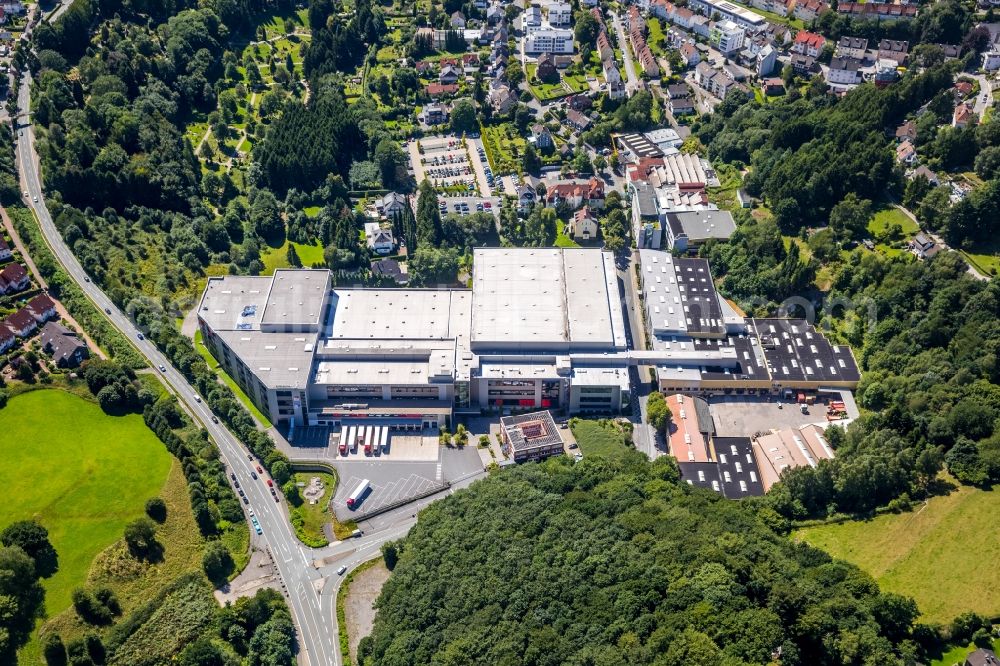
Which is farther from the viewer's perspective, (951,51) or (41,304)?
(951,51)

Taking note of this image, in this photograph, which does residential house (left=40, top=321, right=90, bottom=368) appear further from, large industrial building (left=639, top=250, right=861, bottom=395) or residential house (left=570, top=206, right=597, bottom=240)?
large industrial building (left=639, top=250, right=861, bottom=395)

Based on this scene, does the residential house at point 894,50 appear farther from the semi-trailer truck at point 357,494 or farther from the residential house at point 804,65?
the semi-trailer truck at point 357,494

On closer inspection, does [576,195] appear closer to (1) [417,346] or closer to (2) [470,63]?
(1) [417,346]

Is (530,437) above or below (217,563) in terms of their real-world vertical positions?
below

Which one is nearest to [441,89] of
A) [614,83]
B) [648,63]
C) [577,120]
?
[577,120]

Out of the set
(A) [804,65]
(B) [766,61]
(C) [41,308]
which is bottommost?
(C) [41,308]

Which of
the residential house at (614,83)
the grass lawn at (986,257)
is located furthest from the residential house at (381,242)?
the grass lawn at (986,257)

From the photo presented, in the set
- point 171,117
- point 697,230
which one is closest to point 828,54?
point 697,230
